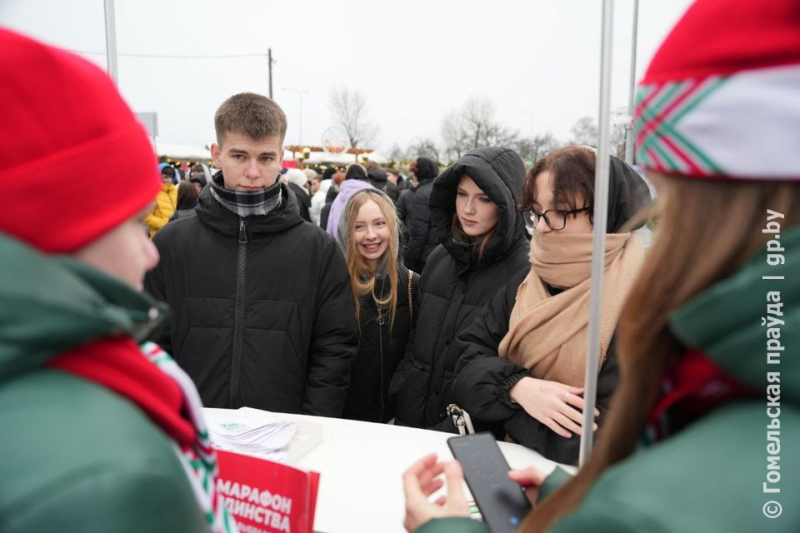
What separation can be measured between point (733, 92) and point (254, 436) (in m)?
1.44

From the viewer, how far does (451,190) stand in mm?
2506

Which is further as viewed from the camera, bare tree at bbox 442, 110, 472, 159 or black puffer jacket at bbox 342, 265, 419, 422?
bare tree at bbox 442, 110, 472, 159

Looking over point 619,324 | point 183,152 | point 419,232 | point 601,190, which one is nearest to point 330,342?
point 601,190

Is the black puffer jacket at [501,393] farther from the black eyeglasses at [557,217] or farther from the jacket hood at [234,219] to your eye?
the jacket hood at [234,219]

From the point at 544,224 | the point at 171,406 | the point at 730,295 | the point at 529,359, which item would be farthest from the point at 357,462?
the point at 730,295

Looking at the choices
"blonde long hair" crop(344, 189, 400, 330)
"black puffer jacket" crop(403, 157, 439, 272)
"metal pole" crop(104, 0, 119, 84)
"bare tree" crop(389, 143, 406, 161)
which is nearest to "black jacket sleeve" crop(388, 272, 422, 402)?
"blonde long hair" crop(344, 189, 400, 330)

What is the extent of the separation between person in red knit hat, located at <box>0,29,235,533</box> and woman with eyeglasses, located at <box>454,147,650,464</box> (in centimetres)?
110

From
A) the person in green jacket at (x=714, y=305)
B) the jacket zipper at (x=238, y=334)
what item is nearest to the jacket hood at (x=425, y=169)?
the jacket zipper at (x=238, y=334)

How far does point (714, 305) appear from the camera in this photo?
561mm

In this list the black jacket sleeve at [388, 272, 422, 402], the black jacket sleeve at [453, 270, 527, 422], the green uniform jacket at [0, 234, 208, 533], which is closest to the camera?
the green uniform jacket at [0, 234, 208, 533]

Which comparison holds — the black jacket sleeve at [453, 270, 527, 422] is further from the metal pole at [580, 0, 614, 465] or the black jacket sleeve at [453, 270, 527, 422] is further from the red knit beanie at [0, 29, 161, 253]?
the red knit beanie at [0, 29, 161, 253]

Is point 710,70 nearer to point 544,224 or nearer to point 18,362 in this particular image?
point 18,362

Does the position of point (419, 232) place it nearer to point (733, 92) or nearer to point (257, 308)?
point (257, 308)

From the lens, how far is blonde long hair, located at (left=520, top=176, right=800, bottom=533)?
60cm
